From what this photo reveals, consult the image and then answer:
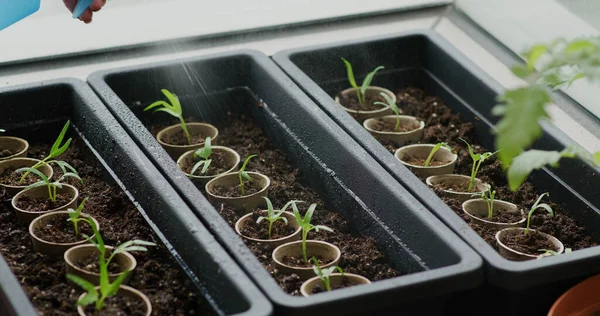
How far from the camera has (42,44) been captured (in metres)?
2.49

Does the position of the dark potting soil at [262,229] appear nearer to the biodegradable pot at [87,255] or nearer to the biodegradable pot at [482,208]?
the biodegradable pot at [87,255]

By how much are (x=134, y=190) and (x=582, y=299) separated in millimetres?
833

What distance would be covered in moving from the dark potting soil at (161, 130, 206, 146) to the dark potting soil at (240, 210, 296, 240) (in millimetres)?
337

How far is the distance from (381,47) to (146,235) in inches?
34.9

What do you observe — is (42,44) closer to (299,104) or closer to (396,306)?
(299,104)

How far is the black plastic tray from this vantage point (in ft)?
4.99

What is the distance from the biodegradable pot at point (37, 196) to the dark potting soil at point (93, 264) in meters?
0.17

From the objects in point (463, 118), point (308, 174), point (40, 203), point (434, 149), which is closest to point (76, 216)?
point (40, 203)

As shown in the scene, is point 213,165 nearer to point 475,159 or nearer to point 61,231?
point 61,231

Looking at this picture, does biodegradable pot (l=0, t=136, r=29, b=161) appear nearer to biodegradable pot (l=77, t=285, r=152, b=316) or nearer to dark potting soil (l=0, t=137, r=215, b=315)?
dark potting soil (l=0, t=137, r=215, b=315)

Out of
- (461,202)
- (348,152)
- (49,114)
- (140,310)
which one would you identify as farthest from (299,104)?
(140,310)

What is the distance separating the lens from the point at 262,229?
1.86 meters

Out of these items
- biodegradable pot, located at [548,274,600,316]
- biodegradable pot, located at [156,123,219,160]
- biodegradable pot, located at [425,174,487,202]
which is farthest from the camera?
biodegradable pot, located at [156,123,219,160]

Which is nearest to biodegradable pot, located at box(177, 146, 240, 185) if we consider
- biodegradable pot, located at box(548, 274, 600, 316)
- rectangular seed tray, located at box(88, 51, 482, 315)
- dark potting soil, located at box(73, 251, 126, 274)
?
rectangular seed tray, located at box(88, 51, 482, 315)
